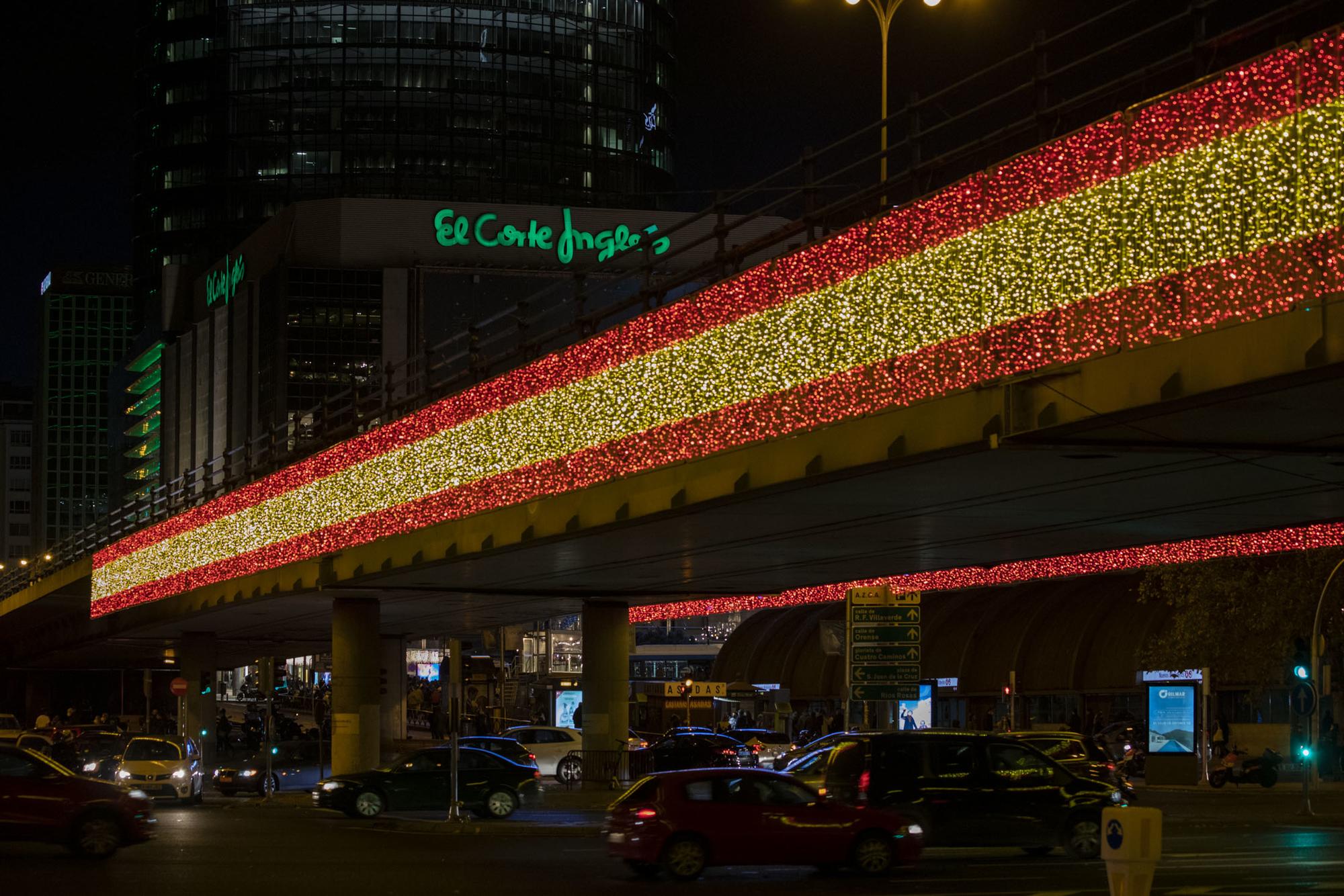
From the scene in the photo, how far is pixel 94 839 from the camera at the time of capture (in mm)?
24906

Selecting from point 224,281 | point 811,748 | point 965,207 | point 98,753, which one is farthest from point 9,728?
point 224,281

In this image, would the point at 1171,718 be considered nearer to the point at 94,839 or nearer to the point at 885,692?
the point at 885,692

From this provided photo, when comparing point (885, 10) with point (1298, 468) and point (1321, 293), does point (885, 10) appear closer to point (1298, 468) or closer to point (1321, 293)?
point (1298, 468)

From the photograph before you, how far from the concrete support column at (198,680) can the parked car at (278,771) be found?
799 inches

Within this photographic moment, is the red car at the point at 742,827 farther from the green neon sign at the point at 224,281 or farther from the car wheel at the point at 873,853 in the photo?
the green neon sign at the point at 224,281

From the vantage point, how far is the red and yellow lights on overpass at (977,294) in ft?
55.6

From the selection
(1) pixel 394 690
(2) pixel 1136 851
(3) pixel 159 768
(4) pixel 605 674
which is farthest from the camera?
(1) pixel 394 690

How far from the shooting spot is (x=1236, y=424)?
18969 mm

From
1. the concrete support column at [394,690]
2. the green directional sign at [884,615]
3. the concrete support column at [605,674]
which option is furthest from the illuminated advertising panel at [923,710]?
the concrete support column at [394,690]

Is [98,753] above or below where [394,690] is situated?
below

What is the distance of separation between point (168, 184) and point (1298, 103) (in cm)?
17920

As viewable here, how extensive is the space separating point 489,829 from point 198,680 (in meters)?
36.6

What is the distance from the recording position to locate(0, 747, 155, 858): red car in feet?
81.0

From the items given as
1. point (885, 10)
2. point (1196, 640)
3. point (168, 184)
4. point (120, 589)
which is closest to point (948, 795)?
point (885, 10)
